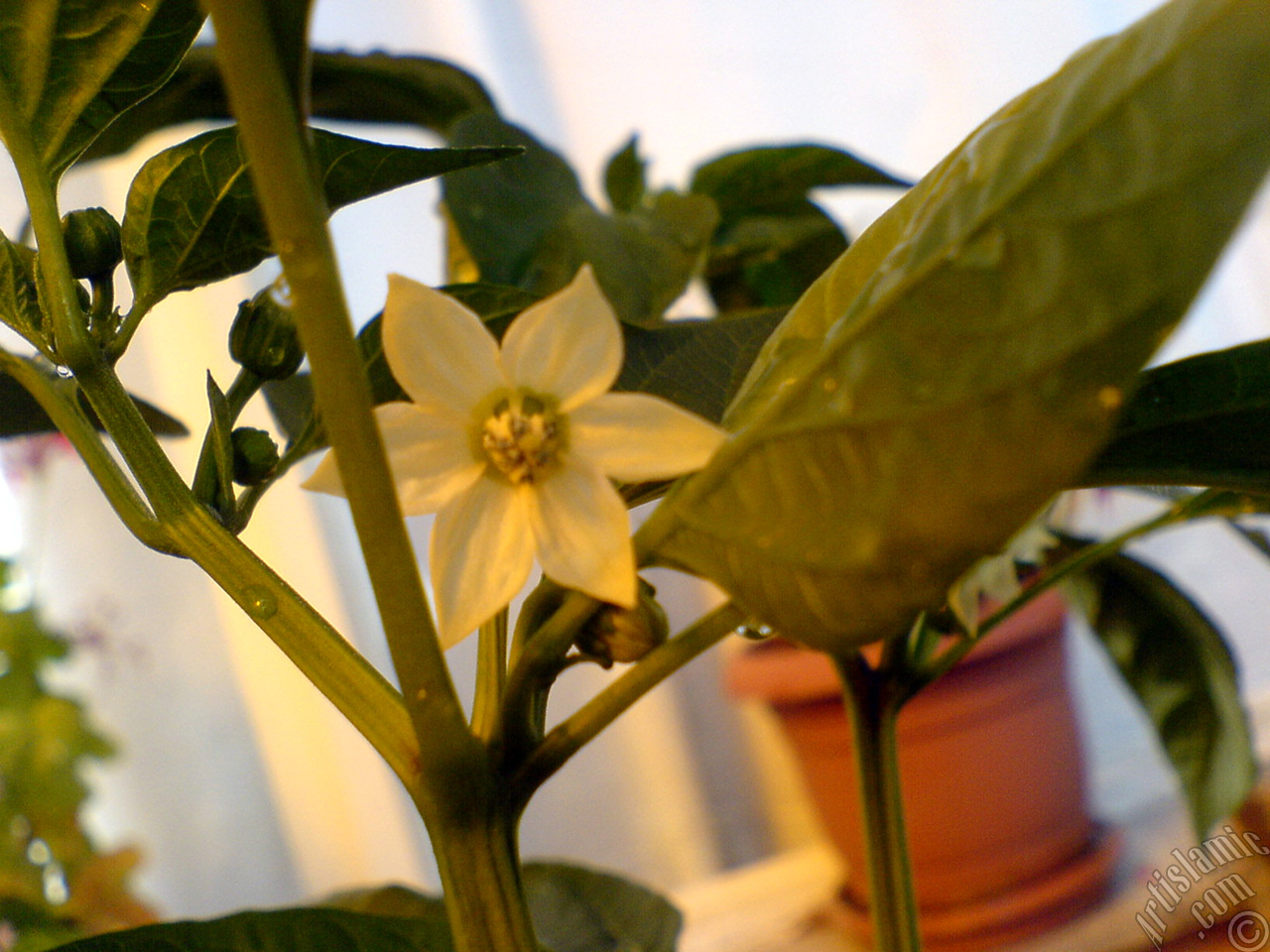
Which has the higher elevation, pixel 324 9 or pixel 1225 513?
pixel 324 9

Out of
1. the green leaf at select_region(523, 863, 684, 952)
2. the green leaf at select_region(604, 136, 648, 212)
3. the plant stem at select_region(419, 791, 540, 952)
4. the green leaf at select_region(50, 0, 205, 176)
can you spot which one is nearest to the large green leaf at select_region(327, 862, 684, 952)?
the green leaf at select_region(523, 863, 684, 952)

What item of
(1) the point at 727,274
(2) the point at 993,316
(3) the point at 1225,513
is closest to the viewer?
(2) the point at 993,316

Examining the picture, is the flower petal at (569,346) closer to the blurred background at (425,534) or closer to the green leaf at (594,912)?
the green leaf at (594,912)

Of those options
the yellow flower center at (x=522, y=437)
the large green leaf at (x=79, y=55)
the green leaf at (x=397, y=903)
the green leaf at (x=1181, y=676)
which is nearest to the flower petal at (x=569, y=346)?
the yellow flower center at (x=522, y=437)

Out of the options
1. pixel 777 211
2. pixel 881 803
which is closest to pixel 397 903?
pixel 881 803

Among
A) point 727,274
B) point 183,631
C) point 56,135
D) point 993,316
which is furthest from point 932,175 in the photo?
point 183,631

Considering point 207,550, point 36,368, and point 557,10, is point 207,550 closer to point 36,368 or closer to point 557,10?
point 36,368

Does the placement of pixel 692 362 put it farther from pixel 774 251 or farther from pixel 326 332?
pixel 774 251
